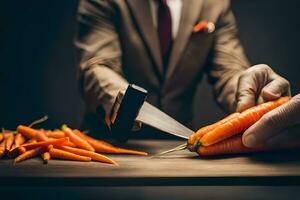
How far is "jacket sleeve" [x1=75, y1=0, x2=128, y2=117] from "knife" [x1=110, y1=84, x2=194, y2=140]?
15 centimetres

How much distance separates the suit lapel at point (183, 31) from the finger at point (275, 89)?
17.8 inches

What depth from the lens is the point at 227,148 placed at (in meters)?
1.16

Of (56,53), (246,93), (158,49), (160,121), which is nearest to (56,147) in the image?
(160,121)

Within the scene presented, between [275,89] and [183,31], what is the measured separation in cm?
50

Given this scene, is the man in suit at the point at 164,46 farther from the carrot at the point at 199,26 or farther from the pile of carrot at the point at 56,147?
the pile of carrot at the point at 56,147

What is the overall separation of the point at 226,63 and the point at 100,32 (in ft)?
1.42

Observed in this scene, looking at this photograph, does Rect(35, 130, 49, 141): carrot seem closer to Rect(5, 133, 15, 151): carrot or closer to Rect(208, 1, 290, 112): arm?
Rect(5, 133, 15, 151): carrot

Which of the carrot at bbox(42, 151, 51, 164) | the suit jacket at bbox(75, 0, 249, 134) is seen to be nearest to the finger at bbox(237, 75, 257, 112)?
the suit jacket at bbox(75, 0, 249, 134)

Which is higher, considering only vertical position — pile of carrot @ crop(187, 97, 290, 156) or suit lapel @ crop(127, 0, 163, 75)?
suit lapel @ crop(127, 0, 163, 75)

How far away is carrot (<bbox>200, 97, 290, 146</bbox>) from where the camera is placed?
1.14 meters

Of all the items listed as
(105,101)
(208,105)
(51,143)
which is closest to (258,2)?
(208,105)

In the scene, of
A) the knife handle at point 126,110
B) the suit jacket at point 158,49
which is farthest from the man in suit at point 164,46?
the knife handle at point 126,110

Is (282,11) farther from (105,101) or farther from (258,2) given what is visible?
(105,101)

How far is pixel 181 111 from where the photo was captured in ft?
5.91
